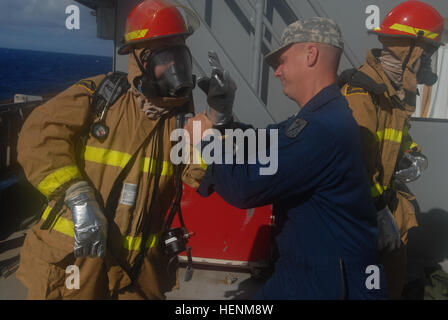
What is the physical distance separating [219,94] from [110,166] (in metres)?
0.64

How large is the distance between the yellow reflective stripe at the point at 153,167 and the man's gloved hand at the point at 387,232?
1.57 meters

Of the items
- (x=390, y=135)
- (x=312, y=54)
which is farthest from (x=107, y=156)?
(x=390, y=135)

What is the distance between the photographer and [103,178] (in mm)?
1818

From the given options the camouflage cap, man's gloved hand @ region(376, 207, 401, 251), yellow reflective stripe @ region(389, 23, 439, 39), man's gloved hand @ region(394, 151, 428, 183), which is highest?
yellow reflective stripe @ region(389, 23, 439, 39)

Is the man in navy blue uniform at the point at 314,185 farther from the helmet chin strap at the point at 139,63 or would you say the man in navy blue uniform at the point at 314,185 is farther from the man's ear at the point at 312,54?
the helmet chin strap at the point at 139,63

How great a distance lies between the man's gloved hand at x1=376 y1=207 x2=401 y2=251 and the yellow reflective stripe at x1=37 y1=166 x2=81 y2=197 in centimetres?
206

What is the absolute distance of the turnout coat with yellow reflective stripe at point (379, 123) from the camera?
2414mm

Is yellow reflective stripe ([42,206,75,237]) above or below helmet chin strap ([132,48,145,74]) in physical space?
below

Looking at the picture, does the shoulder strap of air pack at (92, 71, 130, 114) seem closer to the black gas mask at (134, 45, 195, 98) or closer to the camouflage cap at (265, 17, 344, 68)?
the black gas mask at (134, 45, 195, 98)

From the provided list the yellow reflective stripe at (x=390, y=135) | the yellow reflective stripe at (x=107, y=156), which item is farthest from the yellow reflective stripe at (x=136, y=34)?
the yellow reflective stripe at (x=390, y=135)

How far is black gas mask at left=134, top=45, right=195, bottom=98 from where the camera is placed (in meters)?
1.81

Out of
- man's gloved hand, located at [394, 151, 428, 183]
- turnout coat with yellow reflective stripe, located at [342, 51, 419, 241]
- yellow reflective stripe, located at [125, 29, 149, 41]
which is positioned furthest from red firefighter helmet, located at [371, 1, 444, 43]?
yellow reflective stripe, located at [125, 29, 149, 41]

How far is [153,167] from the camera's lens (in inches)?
74.9

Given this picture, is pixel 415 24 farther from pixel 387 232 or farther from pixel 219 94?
pixel 219 94
